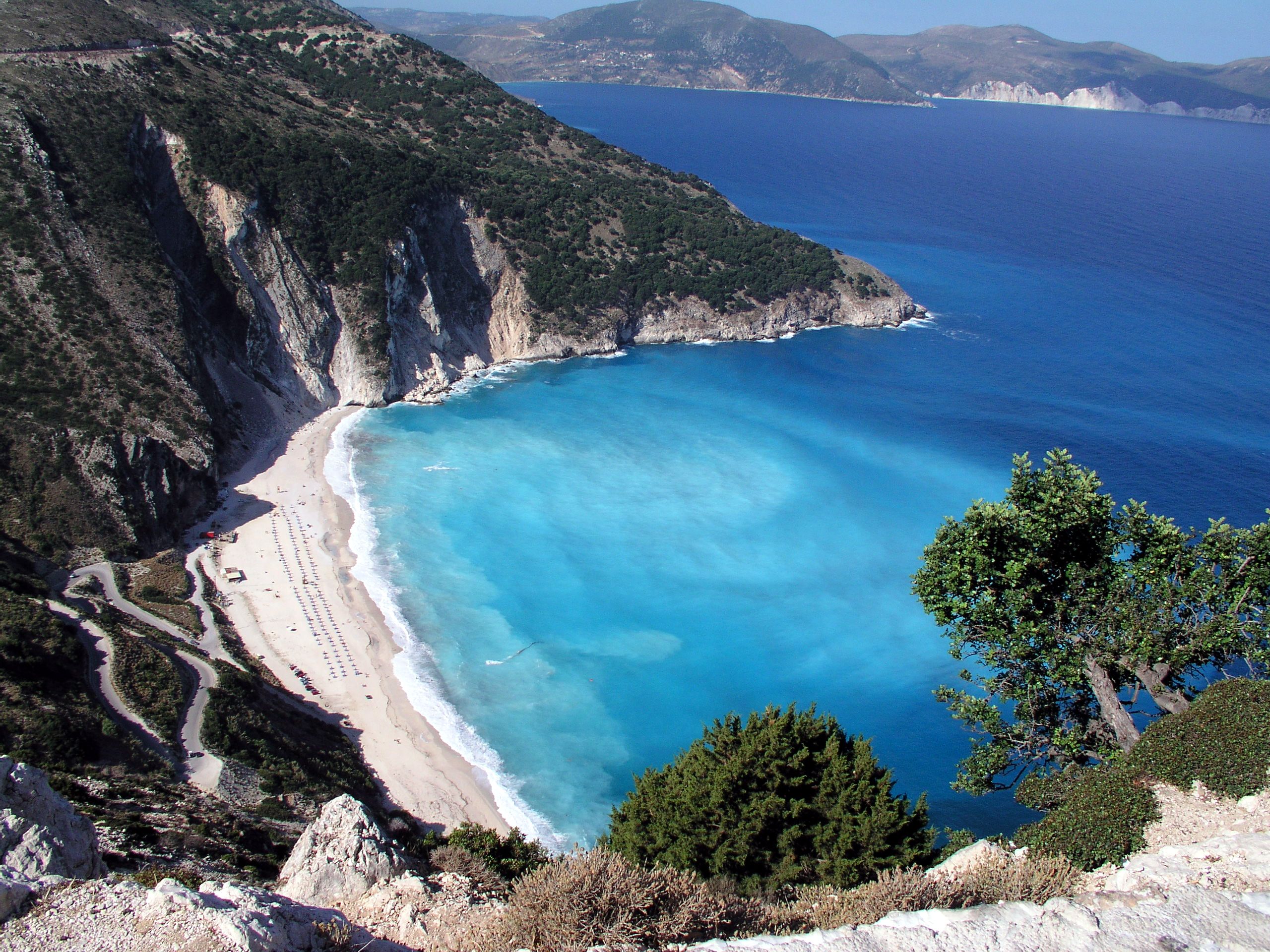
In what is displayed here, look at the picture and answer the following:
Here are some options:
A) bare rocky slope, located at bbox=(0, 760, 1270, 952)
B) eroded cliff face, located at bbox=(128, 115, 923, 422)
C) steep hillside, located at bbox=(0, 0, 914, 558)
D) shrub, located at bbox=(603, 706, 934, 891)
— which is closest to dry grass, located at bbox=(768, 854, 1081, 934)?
bare rocky slope, located at bbox=(0, 760, 1270, 952)

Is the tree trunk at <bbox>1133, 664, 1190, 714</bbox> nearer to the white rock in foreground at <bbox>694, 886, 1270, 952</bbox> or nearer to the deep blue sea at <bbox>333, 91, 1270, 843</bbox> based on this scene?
the white rock in foreground at <bbox>694, 886, 1270, 952</bbox>

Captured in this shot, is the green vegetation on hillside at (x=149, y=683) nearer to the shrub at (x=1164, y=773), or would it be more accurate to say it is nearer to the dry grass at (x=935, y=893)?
the dry grass at (x=935, y=893)

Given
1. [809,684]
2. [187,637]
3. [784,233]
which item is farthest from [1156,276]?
[187,637]

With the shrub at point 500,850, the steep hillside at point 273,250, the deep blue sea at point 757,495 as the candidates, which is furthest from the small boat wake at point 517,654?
the steep hillside at point 273,250

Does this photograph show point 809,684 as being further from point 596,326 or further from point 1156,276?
point 1156,276

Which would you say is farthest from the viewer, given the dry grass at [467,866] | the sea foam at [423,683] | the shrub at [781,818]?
the sea foam at [423,683]

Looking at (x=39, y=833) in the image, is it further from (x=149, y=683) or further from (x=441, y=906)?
(x=149, y=683)
